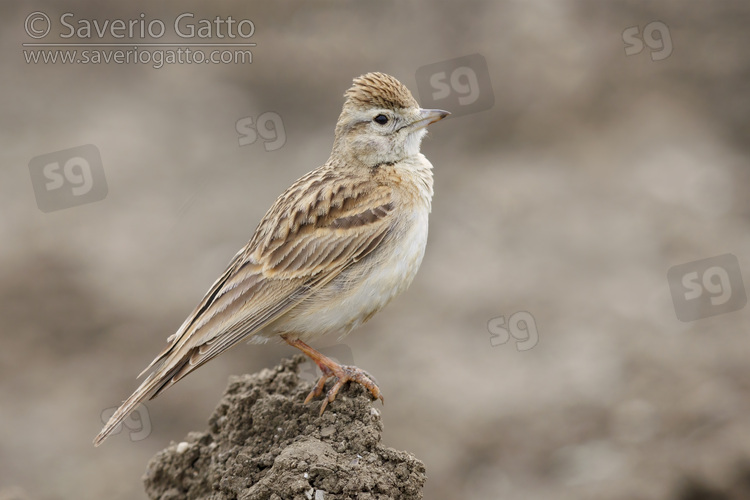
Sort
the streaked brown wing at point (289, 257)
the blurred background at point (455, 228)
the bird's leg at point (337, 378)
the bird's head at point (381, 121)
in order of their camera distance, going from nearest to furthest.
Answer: the bird's leg at point (337, 378)
the streaked brown wing at point (289, 257)
the bird's head at point (381, 121)
the blurred background at point (455, 228)

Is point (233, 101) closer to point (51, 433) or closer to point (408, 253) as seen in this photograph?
point (51, 433)

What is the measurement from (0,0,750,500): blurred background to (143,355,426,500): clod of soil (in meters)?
4.19

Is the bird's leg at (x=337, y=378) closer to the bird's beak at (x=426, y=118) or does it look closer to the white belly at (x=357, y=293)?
the white belly at (x=357, y=293)

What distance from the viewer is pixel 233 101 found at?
1723cm

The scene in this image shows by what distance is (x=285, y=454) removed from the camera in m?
6.04

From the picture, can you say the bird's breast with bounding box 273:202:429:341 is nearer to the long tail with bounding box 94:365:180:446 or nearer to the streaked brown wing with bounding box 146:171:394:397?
the streaked brown wing with bounding box 146:171:394:397

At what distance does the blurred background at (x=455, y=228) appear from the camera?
39.3ft

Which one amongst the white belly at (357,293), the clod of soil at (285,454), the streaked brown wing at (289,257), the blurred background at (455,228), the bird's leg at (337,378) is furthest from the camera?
the blurred background at (455,228)

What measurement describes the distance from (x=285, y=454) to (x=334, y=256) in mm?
1563

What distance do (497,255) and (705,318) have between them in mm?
3257

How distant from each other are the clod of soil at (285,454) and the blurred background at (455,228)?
165 inches

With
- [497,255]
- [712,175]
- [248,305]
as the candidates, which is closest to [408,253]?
[248,305]

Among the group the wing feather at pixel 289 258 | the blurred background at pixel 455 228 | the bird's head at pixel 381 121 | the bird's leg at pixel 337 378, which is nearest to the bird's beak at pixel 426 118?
Answer: the bird's head at pixel 381 121

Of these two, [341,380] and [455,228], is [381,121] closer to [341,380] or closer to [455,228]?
[341,380]
